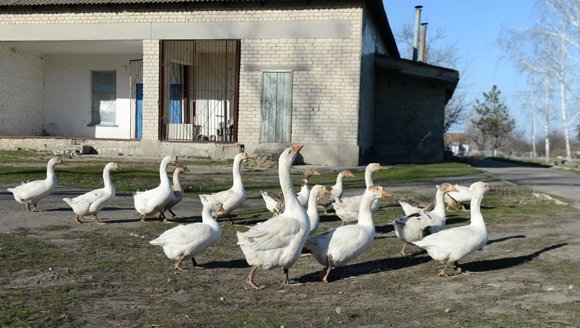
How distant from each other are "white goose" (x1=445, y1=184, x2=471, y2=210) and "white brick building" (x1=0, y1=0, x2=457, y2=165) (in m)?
10.5

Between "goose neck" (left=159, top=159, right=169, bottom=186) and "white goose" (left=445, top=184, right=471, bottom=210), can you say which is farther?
"white goose" (left=445, top=184, right=471, bottom=210)

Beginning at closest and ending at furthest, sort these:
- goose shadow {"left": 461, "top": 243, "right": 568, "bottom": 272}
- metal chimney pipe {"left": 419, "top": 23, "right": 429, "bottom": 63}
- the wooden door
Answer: goose shadow {"left": 461, "top": 243, "right": 568, "bottom": 272} → the wooden door → metal chimney pipe {"left": 419, "top": 23, "right": 429, "bottom": 63}

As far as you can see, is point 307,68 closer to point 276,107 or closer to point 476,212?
point 276,107

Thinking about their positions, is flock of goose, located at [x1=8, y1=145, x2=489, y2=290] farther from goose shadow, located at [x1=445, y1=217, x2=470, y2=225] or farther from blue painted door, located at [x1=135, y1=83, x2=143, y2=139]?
blue painted door, located at [x1=135, y1=83, x2=143, y2=139]

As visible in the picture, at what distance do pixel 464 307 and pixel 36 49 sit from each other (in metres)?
26.1

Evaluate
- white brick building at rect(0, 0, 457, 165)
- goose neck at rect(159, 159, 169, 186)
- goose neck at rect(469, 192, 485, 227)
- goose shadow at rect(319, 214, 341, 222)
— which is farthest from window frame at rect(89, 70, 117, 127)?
goose neck at rect(469, 192, 485, 227)

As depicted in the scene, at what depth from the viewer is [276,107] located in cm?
2148

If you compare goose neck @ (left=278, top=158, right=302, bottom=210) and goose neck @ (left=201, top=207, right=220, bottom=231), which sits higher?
goose neck @ (left=278, top=158, right=302, bottom=210)

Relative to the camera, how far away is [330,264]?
5945mm

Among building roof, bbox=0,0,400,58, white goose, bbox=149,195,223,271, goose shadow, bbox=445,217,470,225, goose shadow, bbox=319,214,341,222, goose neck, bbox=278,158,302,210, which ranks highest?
building roof, bbox=0,0,400,58

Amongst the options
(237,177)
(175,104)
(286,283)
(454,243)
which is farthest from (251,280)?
(175,104)

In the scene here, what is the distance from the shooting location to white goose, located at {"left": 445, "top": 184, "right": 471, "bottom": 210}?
10055 millimetres

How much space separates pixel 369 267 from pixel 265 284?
1.39 meters

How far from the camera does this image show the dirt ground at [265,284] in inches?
180
